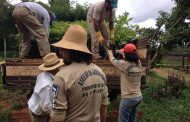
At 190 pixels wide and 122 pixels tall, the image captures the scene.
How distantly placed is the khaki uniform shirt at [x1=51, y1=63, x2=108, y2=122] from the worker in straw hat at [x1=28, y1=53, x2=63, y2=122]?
0.70m

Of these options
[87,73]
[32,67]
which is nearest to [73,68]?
[87,73]

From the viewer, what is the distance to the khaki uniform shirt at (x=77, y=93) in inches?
54.0

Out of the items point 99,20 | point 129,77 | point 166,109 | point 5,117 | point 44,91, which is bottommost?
point 166,109

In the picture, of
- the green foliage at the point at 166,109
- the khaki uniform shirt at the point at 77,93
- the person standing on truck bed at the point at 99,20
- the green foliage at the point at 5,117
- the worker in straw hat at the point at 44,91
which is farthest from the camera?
the green foliage at the point at 166,109

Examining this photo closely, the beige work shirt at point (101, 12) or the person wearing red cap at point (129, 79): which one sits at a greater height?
the beige work shirt at point (101, 12)

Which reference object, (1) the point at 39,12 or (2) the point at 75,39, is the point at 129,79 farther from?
(1) the point at 39,12

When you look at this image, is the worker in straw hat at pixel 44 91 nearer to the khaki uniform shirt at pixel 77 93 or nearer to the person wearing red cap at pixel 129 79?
the khaki uniform shirt at pixel 77 93

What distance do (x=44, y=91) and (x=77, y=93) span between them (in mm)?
849

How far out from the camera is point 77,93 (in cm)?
140

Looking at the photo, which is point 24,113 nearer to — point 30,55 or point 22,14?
point 30,55

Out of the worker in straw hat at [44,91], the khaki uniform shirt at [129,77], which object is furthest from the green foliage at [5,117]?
the khaki uniform shirt at [129,77]

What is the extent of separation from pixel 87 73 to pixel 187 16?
11624 millimetres

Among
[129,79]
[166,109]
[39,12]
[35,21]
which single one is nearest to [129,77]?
[129,79]

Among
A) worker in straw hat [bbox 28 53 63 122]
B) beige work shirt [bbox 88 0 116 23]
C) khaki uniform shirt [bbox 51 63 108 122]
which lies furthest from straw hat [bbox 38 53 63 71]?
beige work shirt [bbox 88 0 116 23]
